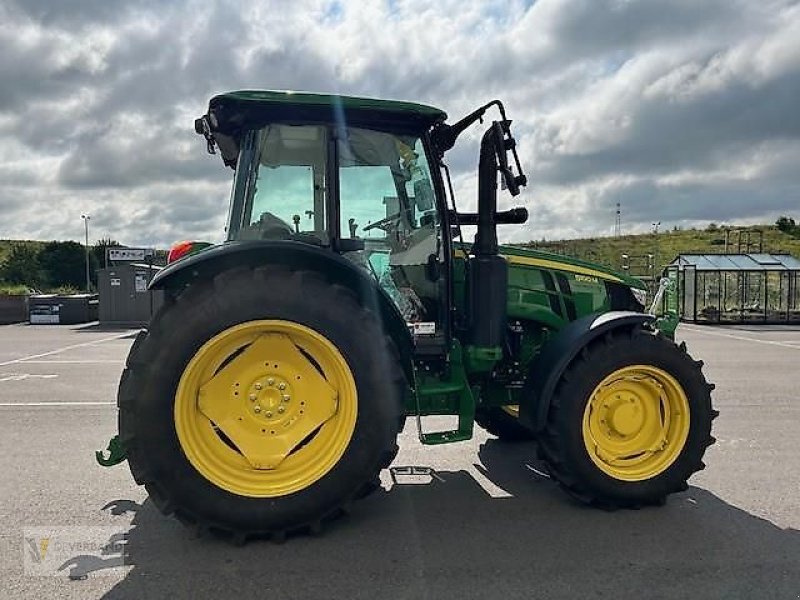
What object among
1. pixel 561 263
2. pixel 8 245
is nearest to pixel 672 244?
pixel 561 263

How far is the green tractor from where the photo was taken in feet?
11.9

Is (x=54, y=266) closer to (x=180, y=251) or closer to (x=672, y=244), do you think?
(x=672, y=244)

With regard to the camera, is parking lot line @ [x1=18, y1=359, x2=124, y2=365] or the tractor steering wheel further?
parking lot line @ [x1=18, y1=359, x2=124, y2=365]

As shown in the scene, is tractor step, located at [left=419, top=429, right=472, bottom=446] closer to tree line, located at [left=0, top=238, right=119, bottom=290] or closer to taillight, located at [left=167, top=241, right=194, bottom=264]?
taillight, located at [left=167, top=241, right=194, bottom=264]

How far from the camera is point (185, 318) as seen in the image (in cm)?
359

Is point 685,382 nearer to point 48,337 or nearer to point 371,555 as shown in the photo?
point 371,555

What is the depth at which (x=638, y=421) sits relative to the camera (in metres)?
4.28

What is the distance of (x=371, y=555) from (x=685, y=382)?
2.23 meters

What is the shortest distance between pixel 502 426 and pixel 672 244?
156 ft

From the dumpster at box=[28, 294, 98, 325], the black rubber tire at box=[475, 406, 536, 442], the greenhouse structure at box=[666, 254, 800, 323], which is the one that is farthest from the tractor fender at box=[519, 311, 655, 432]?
the dumpster at box=[28, 294, 98, 325]

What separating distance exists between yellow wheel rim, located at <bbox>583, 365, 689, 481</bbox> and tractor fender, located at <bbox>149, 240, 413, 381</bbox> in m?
1.47

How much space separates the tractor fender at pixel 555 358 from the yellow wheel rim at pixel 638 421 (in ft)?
0.91

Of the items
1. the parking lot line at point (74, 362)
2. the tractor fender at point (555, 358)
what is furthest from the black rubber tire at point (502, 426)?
the parking lot line at point (74, 362)

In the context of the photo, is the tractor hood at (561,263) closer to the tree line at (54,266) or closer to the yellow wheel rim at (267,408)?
the yellow wheel rim at (267,408)
